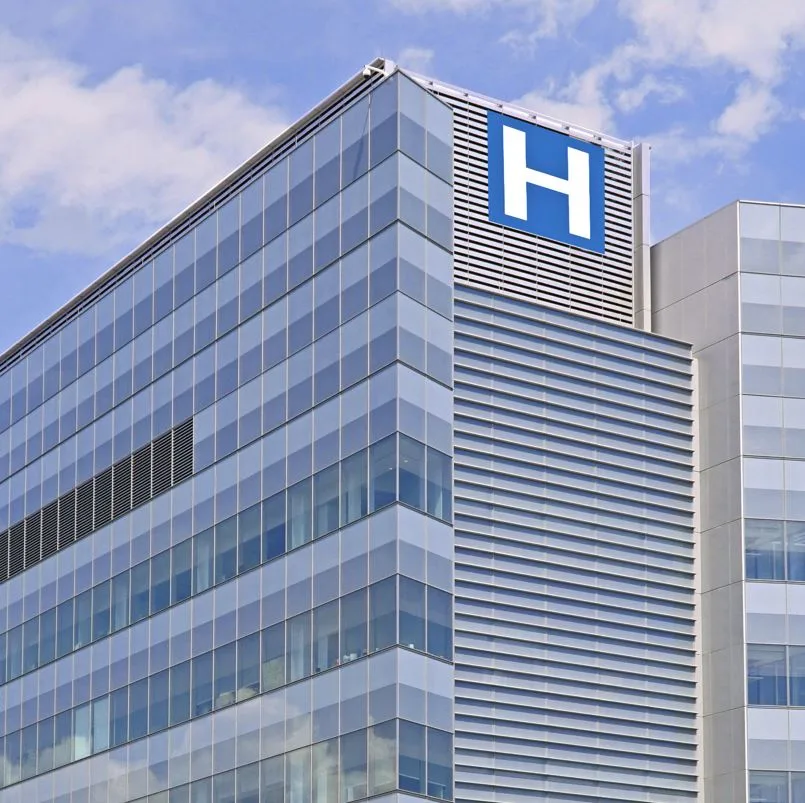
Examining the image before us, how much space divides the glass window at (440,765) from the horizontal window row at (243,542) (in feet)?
23.2

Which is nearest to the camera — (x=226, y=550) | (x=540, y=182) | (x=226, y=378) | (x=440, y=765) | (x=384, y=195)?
(x=440, y=765)

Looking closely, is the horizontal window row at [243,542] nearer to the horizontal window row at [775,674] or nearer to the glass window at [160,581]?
the glass window at [160,581]

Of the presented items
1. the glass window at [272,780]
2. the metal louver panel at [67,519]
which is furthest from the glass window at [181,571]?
the metal louver panel at [67,519]

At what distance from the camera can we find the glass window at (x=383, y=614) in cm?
5856

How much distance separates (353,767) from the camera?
58.8 meters

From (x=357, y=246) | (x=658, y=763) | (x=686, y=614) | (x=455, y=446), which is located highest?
(x=357, y=246)

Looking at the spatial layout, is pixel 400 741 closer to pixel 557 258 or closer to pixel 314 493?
pixel 314 493

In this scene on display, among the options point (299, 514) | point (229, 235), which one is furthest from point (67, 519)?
point (299, 514)

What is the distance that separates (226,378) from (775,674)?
73.7 feet

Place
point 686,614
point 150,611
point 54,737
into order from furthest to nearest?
point 54,737, point 150,611, point 686,614

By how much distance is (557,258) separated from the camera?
69.4 metres

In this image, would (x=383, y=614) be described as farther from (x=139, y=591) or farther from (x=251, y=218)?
(x=251, y=218)

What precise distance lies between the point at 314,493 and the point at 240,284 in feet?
34.5

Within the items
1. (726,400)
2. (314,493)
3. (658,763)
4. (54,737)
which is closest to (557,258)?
(726,400)
